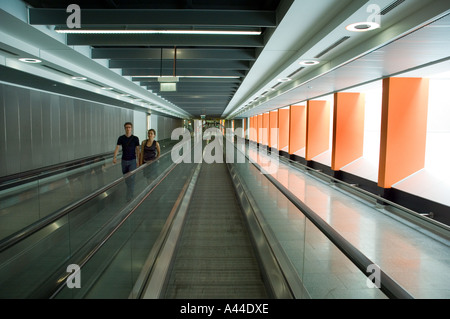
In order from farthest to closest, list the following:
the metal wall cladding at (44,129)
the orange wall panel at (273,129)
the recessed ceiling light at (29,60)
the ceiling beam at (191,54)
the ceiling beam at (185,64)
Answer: the orange wall panel at (273,129) < the metal wall cladding at (44,129) < the ceiling beam at (185,64) < the ceiling beam at (191,54) < the recessed ceiling light at (29,60)

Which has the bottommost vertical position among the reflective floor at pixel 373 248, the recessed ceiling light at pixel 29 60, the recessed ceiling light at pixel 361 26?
the reflective floor at pixel 373 248

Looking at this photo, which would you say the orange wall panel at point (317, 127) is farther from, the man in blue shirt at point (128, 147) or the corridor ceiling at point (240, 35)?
the man in blue shirt at point (128, 147)

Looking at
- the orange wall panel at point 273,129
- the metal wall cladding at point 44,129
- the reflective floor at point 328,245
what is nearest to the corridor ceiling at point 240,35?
the metal wall cladding at point 44,129

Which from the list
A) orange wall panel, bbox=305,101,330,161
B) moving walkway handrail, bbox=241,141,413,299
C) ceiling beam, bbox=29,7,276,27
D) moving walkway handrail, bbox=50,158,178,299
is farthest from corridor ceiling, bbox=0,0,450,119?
orange wall panel, bbox=305,101,330,161

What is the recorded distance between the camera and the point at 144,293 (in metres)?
3.39

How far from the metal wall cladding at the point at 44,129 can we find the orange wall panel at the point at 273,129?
1206 cm

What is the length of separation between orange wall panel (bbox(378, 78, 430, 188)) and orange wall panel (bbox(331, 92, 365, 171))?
123 inches

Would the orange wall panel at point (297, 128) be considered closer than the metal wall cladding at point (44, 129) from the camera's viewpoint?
No

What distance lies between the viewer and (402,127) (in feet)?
25.6

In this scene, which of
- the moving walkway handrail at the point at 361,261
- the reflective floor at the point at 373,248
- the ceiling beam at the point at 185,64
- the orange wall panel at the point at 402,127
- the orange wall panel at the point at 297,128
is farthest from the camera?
the orange wall panel at the point at 297,128

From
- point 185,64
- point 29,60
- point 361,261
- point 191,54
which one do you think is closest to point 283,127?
point 185,64

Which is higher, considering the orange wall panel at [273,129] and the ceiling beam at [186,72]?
the ceiling beam at [186,72]

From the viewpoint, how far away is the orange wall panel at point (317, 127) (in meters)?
14.2
